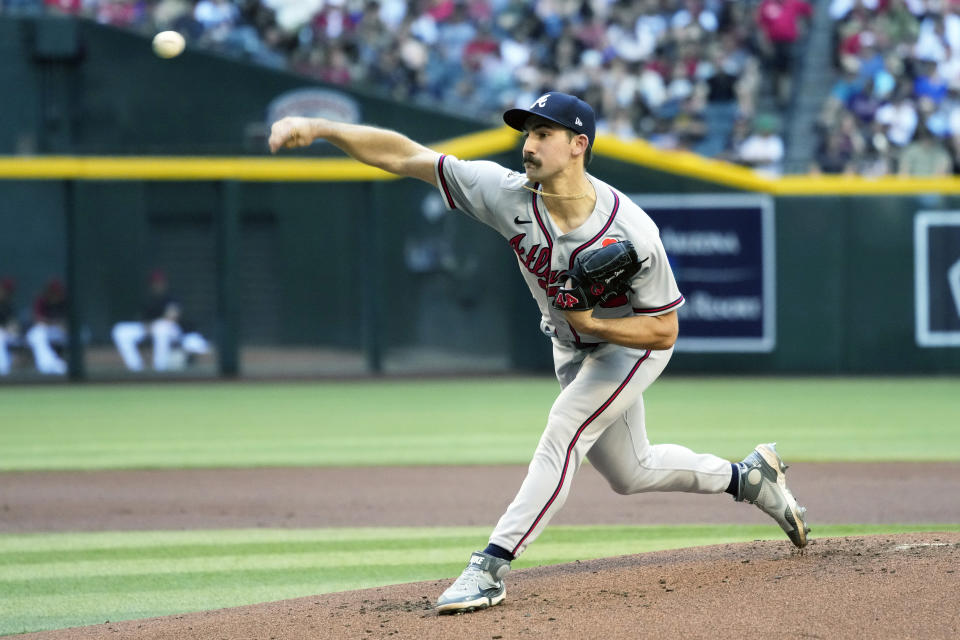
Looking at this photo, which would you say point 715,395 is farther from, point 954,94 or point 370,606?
point 370,606

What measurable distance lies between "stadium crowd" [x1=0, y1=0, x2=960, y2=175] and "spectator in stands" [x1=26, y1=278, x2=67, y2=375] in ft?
11.3

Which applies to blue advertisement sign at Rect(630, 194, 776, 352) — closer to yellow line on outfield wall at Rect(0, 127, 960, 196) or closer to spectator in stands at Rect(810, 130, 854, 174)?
yellow line on outfield wall at Rect(0, 127, 960, 196)

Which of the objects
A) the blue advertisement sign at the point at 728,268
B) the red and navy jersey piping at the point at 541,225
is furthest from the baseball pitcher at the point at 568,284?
the blue advertisement sign at the point at 728,268

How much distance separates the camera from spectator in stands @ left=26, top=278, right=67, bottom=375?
13828 mm

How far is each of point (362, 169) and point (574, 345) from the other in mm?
9867

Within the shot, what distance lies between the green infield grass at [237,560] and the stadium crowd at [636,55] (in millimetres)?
9424

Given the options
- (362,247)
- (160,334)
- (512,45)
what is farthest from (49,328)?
(512,45)

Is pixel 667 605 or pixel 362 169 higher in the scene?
pixel 362 169

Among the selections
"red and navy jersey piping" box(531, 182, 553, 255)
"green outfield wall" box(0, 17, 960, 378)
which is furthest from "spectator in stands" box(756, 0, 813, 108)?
"red and navy jersey piping" box(531, 182, 553, 255)

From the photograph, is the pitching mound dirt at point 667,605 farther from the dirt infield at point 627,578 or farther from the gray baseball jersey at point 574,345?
the gray baseball jersey at point 574,345

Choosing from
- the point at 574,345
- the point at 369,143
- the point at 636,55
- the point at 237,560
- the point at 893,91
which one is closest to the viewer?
the point at 369,143

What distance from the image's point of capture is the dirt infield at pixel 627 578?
148 inches

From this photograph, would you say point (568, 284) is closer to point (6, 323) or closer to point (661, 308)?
point (661, 308)

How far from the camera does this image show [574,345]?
439cm
